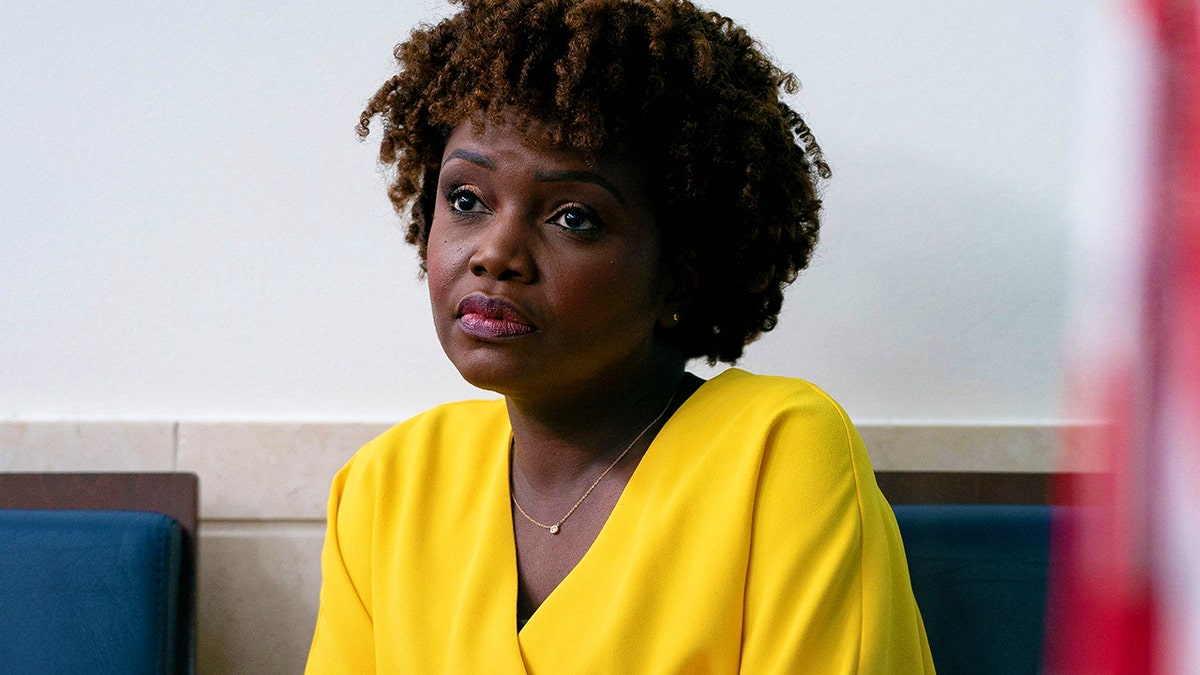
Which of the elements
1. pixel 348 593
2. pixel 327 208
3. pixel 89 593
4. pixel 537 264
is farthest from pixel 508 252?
pixel 89 593

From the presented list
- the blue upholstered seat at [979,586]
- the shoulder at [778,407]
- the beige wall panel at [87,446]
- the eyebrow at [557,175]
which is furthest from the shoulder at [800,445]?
the beige wall panel at [87,446]

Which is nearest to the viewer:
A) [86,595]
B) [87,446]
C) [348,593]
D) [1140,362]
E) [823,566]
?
[1140,362]

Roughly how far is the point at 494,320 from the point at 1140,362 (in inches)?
25.0

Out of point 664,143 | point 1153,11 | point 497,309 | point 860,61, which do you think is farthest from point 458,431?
point 1153,11

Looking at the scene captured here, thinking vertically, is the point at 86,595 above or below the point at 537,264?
below

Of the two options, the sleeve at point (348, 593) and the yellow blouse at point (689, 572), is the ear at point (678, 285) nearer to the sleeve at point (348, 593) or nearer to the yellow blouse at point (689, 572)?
the yellow blouse at point (689, 572)

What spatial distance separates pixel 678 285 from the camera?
1.08 meters

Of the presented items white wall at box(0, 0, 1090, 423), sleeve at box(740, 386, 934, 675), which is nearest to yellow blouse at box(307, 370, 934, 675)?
sleeve at box(740, 386, 934, 675)

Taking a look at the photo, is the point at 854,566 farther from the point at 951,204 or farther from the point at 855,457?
the point at 951,204

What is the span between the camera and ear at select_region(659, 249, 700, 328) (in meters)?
1.07

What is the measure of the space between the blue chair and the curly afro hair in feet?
1.81

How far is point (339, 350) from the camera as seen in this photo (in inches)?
57.2

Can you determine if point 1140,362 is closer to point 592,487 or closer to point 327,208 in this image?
point 592,487

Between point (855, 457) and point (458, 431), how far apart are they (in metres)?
0.45
